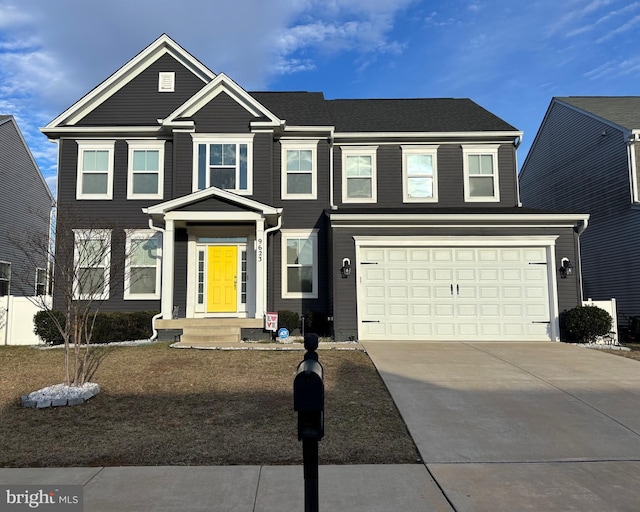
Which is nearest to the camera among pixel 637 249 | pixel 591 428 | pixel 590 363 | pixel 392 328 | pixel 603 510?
pixel 603 510

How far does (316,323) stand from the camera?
1271 cm

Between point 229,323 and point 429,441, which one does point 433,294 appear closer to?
point 229,323

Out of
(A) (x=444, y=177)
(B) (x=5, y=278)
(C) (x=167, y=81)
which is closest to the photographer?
(C) (x=167, y=81)

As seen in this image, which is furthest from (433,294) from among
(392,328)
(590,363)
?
(590,363)

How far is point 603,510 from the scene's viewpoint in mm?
3357

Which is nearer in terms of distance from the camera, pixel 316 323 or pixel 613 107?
pixel 316 323

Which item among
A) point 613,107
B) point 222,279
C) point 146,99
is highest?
point 613,107

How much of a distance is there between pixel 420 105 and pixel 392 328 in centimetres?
946

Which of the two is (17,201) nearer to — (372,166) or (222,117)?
(222,117)

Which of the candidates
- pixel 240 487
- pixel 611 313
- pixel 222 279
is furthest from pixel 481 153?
pixel 240 487

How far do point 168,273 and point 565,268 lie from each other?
10296 mm

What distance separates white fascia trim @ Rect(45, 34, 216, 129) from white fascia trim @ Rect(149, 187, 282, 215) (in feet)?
14.6

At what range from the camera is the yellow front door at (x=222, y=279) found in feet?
41.7

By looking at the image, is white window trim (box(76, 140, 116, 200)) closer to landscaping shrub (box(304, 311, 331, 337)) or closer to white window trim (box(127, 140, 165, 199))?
white window trim (box(127, 140, 165, 199))
